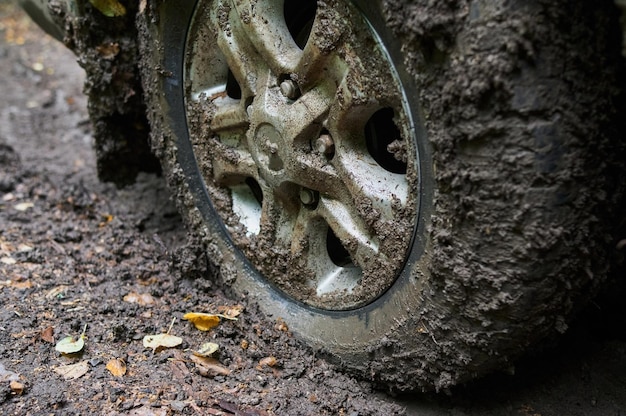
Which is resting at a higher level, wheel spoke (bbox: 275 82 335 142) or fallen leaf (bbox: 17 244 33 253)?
wheel spoke (bbox: 275 82 335 142)

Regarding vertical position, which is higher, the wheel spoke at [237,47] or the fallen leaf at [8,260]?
the wheel spoke at [237,47]

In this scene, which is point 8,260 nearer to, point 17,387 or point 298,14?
point 17,387

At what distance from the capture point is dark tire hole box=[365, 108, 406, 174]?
1790mm

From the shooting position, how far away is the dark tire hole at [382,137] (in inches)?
70.5

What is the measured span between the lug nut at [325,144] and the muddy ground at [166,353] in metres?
0.59

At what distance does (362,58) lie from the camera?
4.88ft

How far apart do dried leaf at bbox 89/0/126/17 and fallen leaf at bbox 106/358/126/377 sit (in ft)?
3.88

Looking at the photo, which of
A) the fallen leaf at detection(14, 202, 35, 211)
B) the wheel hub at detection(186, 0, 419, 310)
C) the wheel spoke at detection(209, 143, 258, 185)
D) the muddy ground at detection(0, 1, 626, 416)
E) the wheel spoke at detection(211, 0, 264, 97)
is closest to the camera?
the wheel hub at detection(186, 0, 419, 310)

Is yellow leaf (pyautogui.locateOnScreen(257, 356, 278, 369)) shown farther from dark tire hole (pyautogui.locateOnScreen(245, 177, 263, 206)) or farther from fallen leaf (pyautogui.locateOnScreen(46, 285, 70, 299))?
fallen leaf (pyautogui.locateOnScreen(46, 285, 70, 299))

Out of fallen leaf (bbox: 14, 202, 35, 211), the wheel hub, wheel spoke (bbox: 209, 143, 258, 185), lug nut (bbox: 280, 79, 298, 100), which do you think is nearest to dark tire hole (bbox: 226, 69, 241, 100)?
the wheel hub

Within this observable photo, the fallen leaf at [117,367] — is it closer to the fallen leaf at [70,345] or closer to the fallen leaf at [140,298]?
the fallen leaf at [70,345]

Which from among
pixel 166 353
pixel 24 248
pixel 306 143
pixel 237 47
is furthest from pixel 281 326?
pixel 24 248

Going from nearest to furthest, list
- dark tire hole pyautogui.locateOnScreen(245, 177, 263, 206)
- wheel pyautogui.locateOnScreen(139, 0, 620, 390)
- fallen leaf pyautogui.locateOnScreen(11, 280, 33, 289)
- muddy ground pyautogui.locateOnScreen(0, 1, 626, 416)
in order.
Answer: wheel pyautogui.locateOnScreen(139, 0, 620, 390)
muddy ground pyautogui.locateOnScreen(0, 1, 626, 416)
fallen leaf pyautogui.locateOnScreen(11, 280, 33, 289)
dark tire hole pyautogui.locateOnScreen(245, 177, 263, 206)

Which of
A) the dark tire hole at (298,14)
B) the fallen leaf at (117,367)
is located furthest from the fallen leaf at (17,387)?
the dark tire hole at (298,14)
